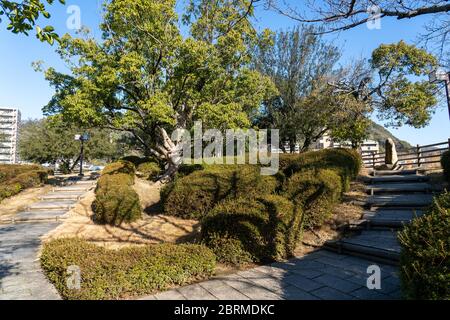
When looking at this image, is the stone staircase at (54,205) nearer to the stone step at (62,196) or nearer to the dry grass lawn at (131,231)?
the stone step at (62,196)

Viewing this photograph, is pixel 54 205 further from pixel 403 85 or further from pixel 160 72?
pixel 403 85

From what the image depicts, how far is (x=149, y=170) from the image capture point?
19.6 metres

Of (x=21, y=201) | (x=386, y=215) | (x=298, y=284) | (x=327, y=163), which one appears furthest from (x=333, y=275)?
(x=21, y=201)

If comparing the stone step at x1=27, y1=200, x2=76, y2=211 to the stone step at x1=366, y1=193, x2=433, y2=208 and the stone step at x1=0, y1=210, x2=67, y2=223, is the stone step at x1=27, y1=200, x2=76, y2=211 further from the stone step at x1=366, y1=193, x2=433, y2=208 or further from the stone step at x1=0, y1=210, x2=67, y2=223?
the stone step at x1=366, y1=193, x2=433, y2=208

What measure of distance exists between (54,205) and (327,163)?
11.7 m

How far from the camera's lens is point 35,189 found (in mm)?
15602

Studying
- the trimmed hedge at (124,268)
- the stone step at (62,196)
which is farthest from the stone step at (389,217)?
the stone step at (62,196)

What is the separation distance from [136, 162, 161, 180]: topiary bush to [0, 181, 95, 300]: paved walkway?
15.0 ft

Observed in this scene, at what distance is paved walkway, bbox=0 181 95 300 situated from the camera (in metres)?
4.15

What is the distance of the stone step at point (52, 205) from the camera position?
11766 millimetres

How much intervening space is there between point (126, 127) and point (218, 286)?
463 inches

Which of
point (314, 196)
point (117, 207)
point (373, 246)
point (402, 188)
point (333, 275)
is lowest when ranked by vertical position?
point (333, 275)
